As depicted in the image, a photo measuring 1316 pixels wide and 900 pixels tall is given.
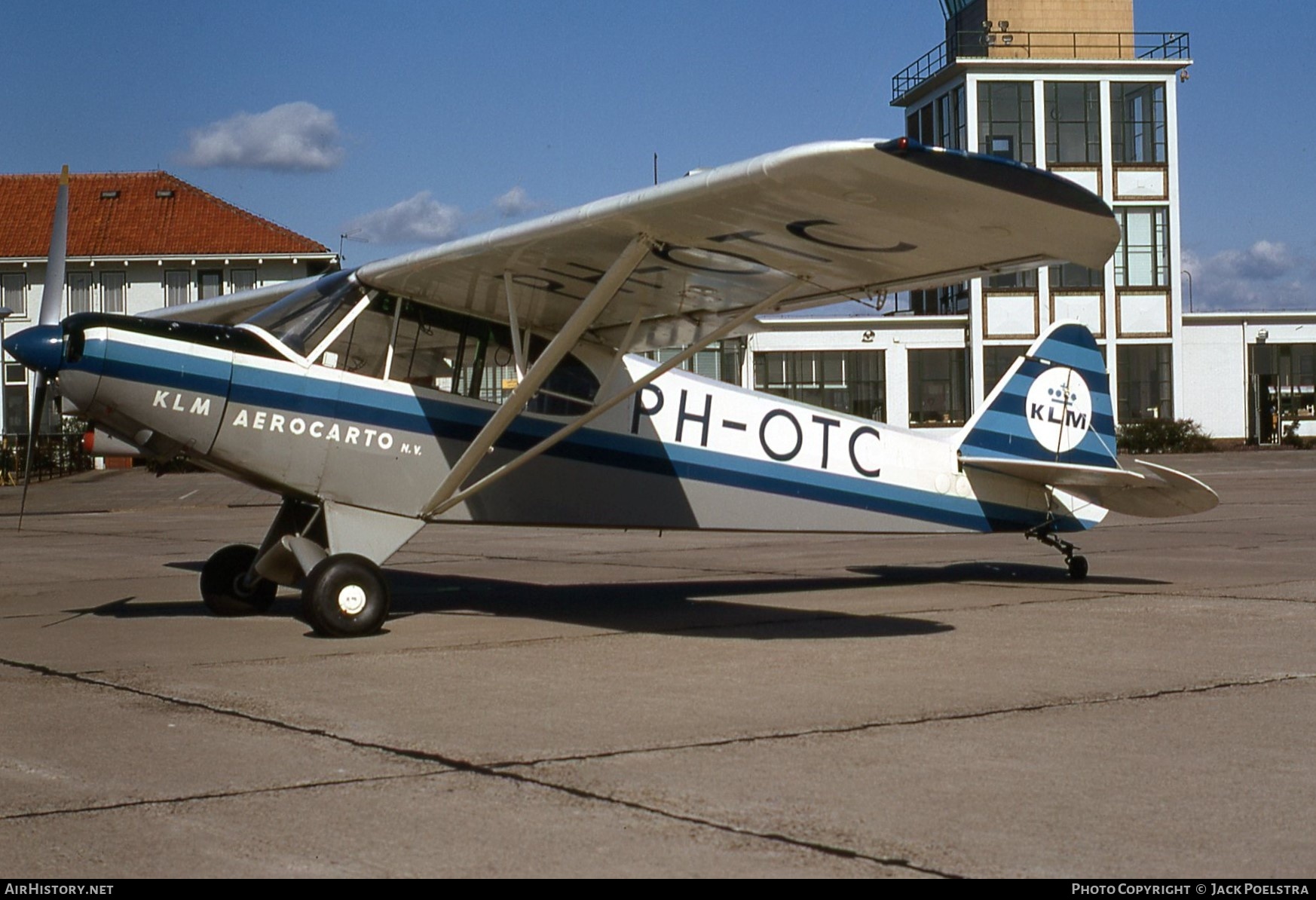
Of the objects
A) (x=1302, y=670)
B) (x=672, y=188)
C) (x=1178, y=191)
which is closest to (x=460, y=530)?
(x=672, y=188)

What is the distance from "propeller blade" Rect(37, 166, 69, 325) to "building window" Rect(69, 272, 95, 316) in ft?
158

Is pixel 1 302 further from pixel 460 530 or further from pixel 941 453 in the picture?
pixel 941 453

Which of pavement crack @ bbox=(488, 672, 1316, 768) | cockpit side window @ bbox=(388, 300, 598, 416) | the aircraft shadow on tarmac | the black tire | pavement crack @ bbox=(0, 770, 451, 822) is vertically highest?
cockpit side window @ bbox=(388, 300, 598, 416)

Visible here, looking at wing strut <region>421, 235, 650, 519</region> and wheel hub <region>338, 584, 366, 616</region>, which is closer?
wing strut <region>421, 235, 650, 519</region>

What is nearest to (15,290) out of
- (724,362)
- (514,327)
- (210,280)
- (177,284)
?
(177,284)

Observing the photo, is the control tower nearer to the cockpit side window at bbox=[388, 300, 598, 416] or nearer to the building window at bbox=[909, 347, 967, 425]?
the building window at bbox=[909, 347, 967, 425]

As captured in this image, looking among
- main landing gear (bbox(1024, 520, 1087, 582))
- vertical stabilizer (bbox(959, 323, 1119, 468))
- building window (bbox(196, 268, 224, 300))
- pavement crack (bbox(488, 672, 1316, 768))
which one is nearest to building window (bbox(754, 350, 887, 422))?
building window (bbox(196, 268, 224, 300))

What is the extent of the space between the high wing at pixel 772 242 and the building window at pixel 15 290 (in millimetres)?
50232

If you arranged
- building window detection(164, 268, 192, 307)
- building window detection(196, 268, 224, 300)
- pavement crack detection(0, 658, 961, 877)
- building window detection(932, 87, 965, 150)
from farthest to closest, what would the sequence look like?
building window detection(196, 268, 224, 300) → building window detection(164, 268, 192, 307) → building window detection(932, 87, 965, 150) → pavement crack detection(0, 658, 961, 877)

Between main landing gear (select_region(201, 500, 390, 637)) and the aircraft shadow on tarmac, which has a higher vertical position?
main landing gear (select_region(201, 500, 390, 637))

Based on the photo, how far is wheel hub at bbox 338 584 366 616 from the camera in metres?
9.17

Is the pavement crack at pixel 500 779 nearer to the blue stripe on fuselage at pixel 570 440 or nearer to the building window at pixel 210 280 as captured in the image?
the blue stripe on fuselage at pixel 570 440

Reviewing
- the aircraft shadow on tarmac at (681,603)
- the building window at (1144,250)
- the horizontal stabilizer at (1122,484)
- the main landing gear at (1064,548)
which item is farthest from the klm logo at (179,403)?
the building window at (1144,250)

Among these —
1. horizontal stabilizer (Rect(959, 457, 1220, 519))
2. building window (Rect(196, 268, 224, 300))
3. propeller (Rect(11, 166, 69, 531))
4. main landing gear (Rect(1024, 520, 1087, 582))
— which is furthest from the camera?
building window (Rect(196, 268, 224, 300))
